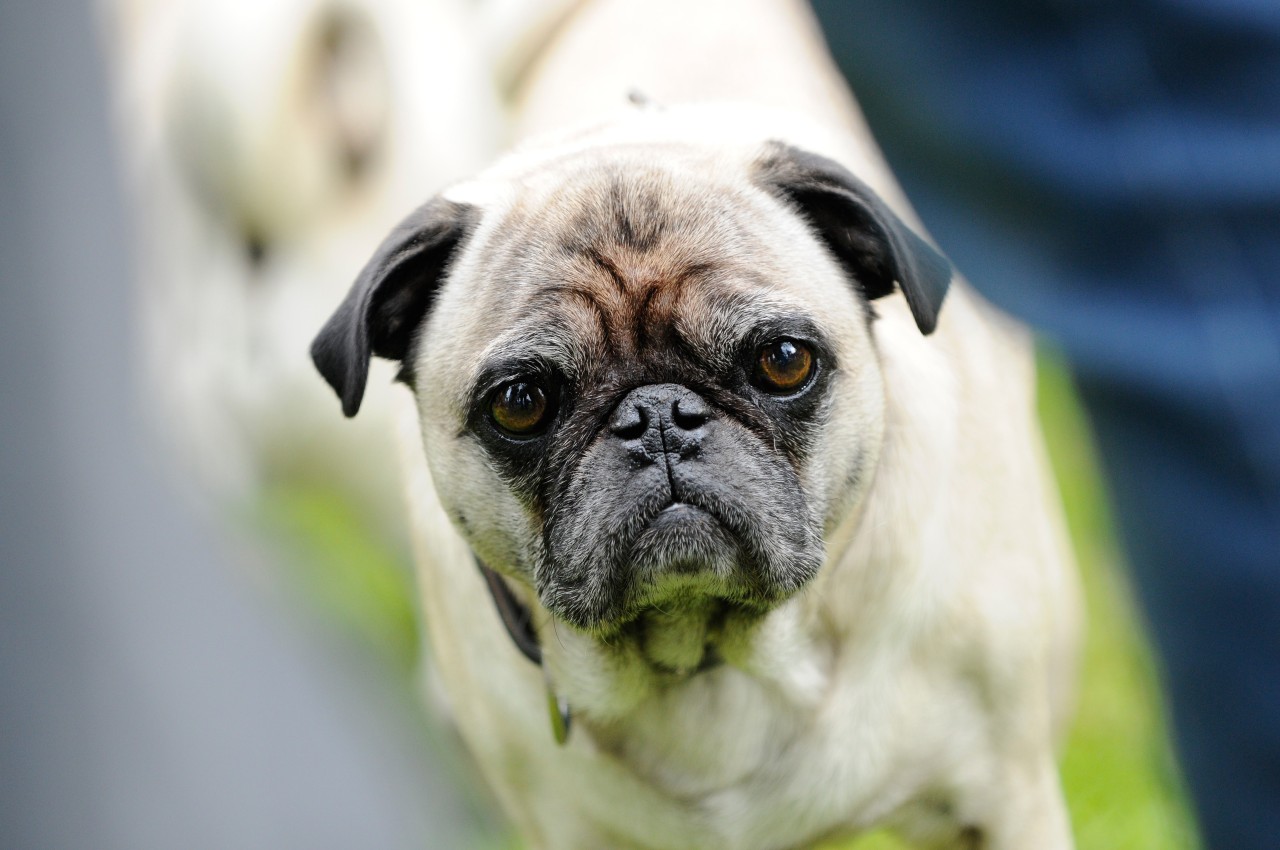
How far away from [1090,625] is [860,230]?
109 inches

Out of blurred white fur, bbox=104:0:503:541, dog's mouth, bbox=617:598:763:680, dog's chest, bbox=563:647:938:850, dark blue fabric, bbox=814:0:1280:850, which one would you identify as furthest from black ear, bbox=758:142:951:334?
blurred white fur, bbox=104:0:503:541

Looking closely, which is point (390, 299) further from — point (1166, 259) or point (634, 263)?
point (1166, 259)

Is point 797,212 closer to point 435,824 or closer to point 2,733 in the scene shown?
point 435,824

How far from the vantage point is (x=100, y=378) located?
1.01 meters

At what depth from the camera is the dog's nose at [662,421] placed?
2145mm

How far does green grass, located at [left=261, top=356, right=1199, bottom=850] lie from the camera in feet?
12.2

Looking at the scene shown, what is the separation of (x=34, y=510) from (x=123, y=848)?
242 millimetres

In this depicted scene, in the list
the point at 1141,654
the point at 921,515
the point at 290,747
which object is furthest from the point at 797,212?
the point at 1141,654

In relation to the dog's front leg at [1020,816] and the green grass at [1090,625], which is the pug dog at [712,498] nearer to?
the dog's front leg at [1020,816]

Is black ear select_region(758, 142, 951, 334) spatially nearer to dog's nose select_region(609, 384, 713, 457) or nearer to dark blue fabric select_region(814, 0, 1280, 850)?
dark blue fabric select_region(814, 0, 1280, 850)

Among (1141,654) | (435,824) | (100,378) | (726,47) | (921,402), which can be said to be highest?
(726,47)

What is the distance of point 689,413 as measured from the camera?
216 centimetres

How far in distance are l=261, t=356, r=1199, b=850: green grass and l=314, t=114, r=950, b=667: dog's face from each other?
37.6 inches

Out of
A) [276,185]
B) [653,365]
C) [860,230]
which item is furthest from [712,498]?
[276,185]
